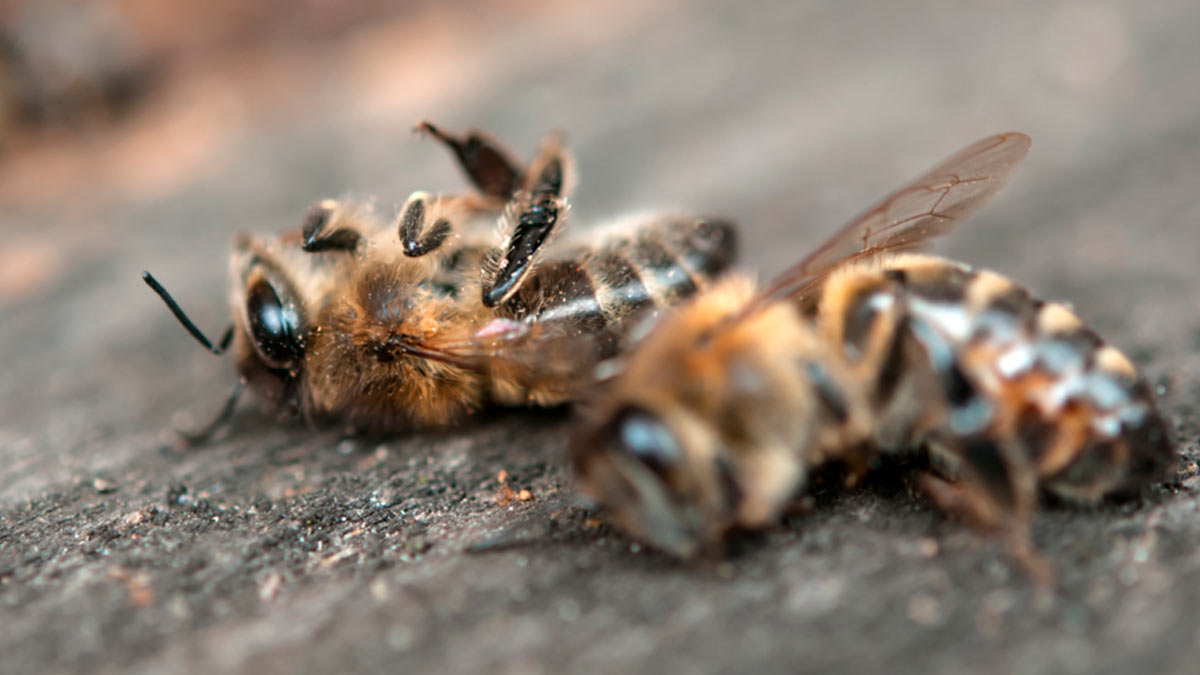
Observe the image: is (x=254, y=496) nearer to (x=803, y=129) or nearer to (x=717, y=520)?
(x=717, y=520)

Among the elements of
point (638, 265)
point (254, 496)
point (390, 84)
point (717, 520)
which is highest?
point (390, 84)

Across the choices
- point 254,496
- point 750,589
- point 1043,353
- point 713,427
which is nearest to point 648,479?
point 713,427

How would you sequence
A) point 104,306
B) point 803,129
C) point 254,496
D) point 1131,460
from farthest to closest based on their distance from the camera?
point 803,129
point 104,306
point 254,496
point 1131,460

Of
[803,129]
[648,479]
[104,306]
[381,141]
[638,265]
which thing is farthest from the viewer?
[381,141]

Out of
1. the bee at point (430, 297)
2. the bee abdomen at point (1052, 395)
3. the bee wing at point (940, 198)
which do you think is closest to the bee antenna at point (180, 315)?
the bee at point (430, 297)

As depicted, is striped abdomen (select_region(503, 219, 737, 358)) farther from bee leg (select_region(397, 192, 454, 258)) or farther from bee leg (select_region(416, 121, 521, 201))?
bee leg (select_region(416, 121, 521, 201))

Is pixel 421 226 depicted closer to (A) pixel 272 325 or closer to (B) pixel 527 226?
(B) pixel 527 226

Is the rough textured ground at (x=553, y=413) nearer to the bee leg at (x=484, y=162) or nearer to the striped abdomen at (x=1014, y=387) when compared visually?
the striped abdomen at (x=1014, y=387)
